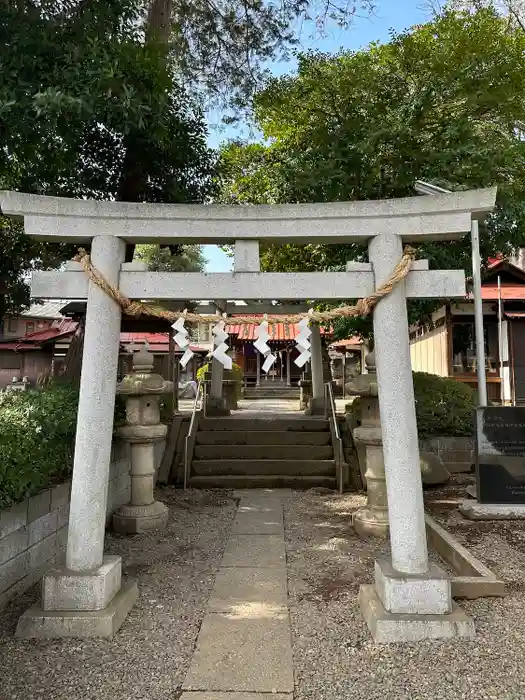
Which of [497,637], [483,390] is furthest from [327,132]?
[497,637]

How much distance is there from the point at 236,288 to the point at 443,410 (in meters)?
6.16

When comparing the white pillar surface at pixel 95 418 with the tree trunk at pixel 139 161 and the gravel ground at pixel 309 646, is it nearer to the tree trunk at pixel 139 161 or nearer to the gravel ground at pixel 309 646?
the gravel ground at pixel 309 646

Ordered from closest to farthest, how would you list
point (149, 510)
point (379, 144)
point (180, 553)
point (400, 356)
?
point (400, 356) < point (180, 553) < point (149, 510) < point (379, 144)

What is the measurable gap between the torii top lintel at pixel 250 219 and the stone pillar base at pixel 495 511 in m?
3.97

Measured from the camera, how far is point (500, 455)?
630 centimetres

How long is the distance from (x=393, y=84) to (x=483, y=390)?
5.75m

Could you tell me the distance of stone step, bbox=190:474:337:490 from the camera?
794 cm

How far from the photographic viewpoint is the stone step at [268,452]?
862 cm

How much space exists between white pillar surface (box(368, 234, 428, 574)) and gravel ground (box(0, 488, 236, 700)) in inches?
66.5

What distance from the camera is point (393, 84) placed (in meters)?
8.64

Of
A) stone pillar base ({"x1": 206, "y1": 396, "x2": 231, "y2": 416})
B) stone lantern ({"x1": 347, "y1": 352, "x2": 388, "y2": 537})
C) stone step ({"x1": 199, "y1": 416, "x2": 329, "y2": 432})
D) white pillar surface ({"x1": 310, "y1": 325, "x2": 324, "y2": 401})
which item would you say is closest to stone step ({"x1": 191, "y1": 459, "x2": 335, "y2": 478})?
stone step ({"x1": 199, "y1": 416, "x2": 329, "y2": 432})

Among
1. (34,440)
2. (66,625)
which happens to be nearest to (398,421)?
(66,625)

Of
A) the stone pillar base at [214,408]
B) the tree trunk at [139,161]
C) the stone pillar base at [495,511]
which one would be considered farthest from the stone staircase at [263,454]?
the tree trunk at [139,161]

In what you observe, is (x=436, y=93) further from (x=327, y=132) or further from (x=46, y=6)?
(x=46, y=6)
